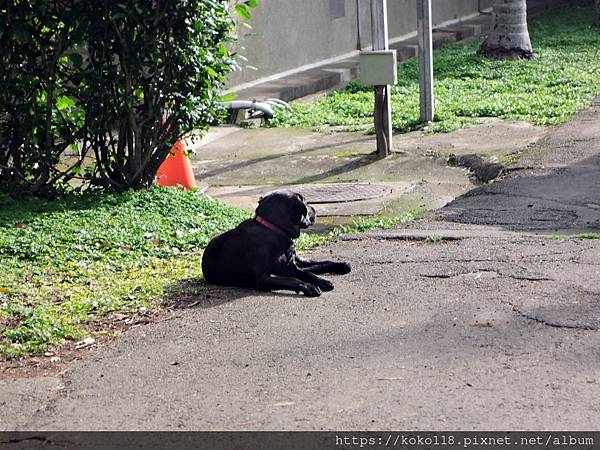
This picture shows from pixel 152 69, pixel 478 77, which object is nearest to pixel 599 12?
pixel 478 77

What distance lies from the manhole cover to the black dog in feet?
10.6

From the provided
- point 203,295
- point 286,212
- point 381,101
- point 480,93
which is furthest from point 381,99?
point 203,295

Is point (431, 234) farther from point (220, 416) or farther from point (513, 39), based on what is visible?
point (513, 39)

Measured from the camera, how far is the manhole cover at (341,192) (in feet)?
32.4

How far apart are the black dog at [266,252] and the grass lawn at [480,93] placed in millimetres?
6633

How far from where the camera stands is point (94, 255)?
7.36m

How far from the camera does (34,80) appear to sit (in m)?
8.83

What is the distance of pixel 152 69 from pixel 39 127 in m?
1.06

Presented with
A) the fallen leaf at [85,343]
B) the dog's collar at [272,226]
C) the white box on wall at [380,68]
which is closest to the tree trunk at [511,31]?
the white box on wall at [380,68]

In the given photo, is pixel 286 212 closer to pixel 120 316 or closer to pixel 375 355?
pixel 120 316

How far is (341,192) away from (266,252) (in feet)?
12.5

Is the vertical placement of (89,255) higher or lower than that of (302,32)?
lower

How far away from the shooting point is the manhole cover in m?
9.87

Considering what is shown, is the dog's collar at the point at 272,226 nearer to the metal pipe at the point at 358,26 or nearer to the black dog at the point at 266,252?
the black dog at the point at 266,252
